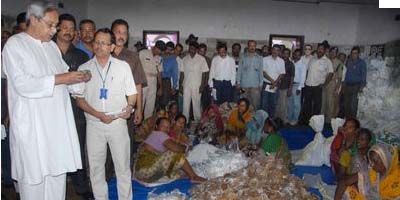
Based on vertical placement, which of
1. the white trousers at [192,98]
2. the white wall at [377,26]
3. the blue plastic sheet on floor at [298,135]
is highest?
the white wall at [377,26]

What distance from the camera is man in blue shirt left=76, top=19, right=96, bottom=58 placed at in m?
3.79

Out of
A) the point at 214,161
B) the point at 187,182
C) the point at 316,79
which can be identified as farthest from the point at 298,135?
the point at 187,182

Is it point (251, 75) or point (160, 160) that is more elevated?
point (251, 75)

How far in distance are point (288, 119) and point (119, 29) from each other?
17.4 ft

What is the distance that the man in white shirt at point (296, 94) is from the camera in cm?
805

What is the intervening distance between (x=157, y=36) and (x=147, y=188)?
581 cm

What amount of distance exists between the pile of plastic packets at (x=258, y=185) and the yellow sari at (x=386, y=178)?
546 millimetres

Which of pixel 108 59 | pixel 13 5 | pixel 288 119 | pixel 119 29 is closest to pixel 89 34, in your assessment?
pixel 119 29

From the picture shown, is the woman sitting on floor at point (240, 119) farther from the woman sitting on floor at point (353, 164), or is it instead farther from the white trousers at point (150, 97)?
the white trousers at point (150, 97)

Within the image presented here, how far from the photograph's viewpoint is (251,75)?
756 centimetres

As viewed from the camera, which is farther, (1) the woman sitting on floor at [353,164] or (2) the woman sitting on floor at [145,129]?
(2) the woman sitting on floor at [145,129]

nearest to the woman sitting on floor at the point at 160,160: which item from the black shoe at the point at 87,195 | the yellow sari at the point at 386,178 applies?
the black shoe at the point at 87,195

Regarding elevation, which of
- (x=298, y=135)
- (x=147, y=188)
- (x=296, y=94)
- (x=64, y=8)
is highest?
(x=64, y=8)

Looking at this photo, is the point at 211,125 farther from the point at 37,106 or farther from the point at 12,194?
the point at 37,106
